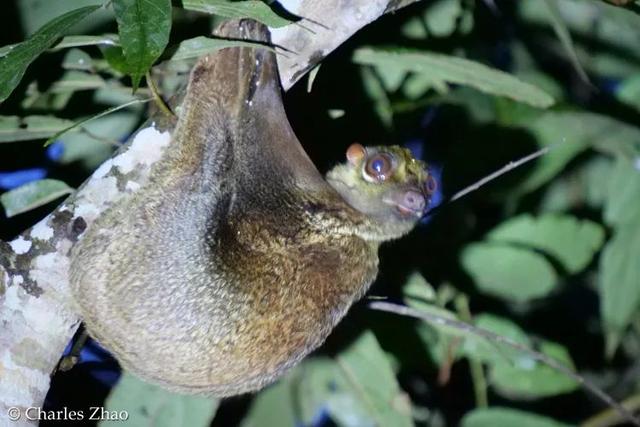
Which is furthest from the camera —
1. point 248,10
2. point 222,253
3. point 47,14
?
point 47,14

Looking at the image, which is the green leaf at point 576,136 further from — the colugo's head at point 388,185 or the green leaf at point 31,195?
the green leaf at point 31,195

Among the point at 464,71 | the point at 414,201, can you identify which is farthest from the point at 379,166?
the point at 464,71

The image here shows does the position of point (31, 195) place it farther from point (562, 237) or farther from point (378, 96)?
point (562, 237)

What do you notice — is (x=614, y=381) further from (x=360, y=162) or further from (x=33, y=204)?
(x=33, y=204)

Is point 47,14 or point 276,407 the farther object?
point 276,407

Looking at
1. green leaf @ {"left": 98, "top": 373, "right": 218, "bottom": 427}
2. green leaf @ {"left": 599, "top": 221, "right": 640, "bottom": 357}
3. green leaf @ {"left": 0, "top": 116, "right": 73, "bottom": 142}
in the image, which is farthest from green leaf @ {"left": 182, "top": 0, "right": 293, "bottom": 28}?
green leaf @ {"left": 599, "top": 221, "right": 640, "bottom": 357}

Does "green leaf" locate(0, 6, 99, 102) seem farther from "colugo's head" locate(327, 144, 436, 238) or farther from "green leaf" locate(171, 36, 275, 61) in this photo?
"colugo's head" locate(327, 144, 436, 238)

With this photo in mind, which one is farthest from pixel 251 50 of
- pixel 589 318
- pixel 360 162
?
pixel 589 318

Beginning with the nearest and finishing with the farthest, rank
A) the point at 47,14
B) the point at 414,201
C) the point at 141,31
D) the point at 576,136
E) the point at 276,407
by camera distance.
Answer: the point at 141,31, the point at 414,201, the point at 47,14, the point at 576,136, the point at 276,407
